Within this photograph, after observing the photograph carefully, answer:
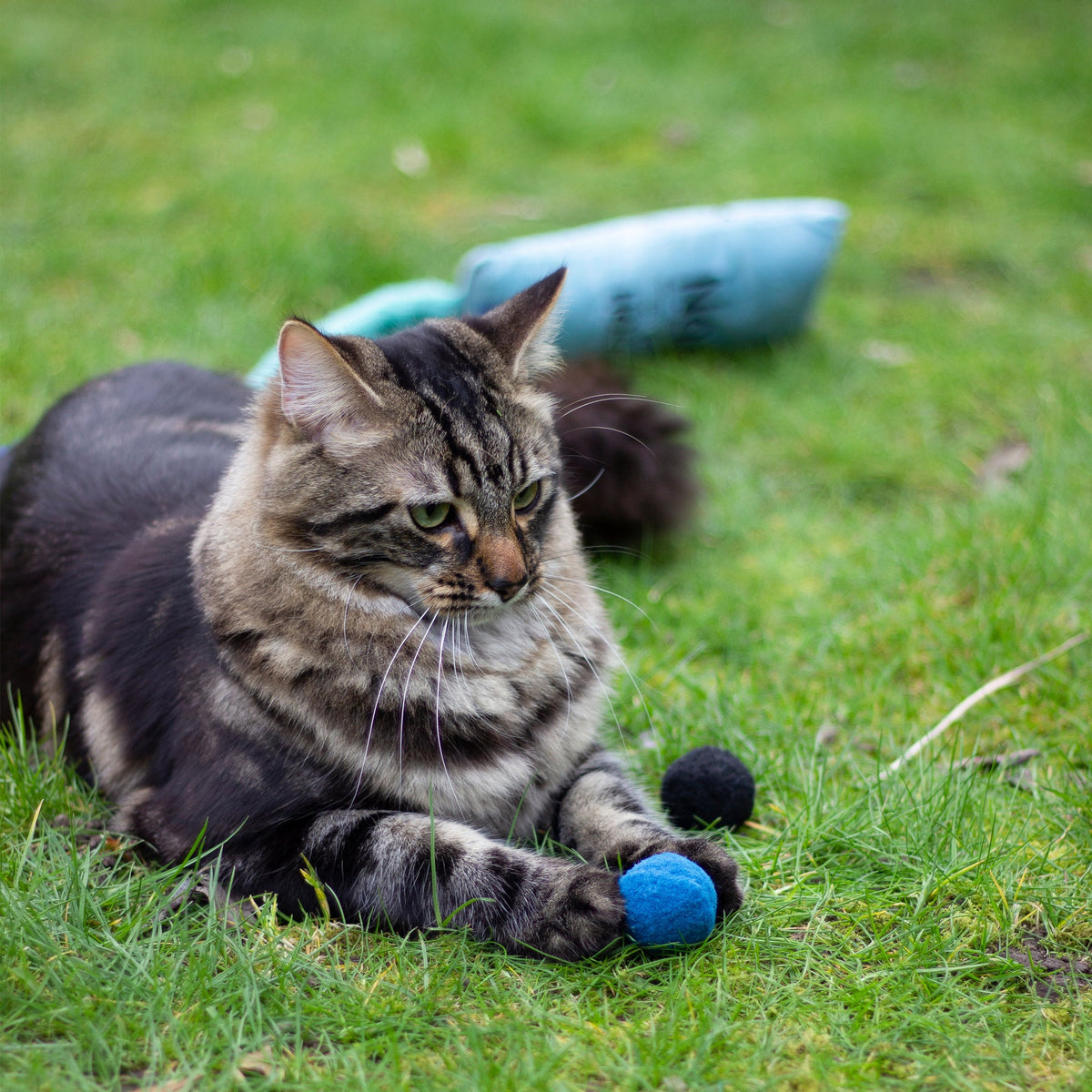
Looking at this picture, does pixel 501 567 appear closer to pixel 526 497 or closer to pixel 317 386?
pixel 526 497

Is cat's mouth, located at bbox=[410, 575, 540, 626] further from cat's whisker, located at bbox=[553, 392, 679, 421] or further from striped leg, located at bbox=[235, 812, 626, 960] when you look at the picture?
cat's whisker, located at bbox=[553, 392, 679, 421]

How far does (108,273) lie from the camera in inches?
181

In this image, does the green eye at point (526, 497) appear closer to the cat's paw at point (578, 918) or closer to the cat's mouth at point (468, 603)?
the cat's mouth at point (468, 603)

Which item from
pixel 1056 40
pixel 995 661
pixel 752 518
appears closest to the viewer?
pixel 995 661

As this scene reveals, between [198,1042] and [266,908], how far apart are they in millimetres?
270

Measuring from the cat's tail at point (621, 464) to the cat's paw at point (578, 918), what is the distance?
1355 millimetres

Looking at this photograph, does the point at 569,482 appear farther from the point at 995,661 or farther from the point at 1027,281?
the point at 1027,281

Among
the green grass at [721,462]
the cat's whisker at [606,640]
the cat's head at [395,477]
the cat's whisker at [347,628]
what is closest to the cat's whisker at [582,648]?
the cat's whisker at [606,640]

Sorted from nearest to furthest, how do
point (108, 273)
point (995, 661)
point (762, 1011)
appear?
point (762, 1011)
point (995, 661)
point (108, 273)

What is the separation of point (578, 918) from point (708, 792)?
1.61 ft

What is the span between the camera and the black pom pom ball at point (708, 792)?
2096 mm

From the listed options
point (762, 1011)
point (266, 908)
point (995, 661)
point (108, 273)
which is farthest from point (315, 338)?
point (108, 273)

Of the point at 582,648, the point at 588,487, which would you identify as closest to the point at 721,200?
the point at 588,487

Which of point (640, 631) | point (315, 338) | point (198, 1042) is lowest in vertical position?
point (640, 631)
